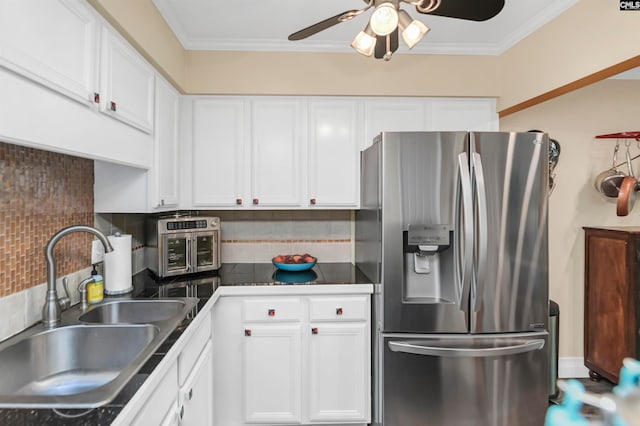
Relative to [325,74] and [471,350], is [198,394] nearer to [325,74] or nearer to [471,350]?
[471,350]

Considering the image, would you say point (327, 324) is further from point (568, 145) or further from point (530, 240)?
point (568, 145)

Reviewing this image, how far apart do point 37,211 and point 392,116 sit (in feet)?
6.86

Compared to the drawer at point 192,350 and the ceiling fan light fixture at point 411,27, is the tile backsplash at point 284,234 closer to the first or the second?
the drawer at point 192,350

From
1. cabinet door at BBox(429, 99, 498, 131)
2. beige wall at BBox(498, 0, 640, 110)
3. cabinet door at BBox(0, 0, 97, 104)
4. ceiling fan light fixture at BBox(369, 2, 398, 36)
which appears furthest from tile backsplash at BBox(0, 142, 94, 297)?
beige wall at BBox(498, 0, 640, 110)

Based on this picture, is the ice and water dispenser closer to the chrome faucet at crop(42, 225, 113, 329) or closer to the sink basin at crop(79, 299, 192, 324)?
the sink basin at crop(79, 299, 192, 324)

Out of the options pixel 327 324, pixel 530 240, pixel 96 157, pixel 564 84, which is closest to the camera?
pixel 96 157

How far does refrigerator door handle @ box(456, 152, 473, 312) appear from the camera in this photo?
Result: 164 cm

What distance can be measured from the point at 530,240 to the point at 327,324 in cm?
122

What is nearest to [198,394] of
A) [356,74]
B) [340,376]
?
[340,376]

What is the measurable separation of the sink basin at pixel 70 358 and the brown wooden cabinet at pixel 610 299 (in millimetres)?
3089

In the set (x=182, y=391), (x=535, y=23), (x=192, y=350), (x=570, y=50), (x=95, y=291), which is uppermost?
(x=535, y=23)

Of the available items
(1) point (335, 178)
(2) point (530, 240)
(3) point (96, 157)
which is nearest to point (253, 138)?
(1) point (335, 178)

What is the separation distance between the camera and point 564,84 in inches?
71.6

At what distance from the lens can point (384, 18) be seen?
1.20 meters
